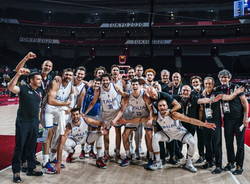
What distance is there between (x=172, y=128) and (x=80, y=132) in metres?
1.87

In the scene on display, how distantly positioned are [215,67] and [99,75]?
2289 cm

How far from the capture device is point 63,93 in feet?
16.3

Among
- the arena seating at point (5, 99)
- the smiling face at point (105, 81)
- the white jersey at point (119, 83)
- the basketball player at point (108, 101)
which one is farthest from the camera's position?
the arena seating at point (5, 99)

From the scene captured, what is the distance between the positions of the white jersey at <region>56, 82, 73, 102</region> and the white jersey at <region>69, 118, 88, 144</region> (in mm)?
565

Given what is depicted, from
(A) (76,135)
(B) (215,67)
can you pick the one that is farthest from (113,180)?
(B) (215,67)

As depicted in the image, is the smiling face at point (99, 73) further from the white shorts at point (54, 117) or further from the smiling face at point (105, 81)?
the white shorts at point (54, 117)

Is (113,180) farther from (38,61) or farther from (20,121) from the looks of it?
(38,61)

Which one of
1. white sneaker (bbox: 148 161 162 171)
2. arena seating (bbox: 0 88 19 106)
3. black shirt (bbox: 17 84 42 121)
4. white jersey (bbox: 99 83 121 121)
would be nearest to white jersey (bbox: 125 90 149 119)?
white jersey (bbox: 99 83 121 121)

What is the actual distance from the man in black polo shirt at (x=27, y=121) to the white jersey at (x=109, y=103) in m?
1.37

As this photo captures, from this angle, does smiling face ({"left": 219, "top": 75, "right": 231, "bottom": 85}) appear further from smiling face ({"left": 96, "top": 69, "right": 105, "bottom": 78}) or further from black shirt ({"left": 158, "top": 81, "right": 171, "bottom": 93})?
smiling face ({"left": 96, "top": 69, "right": 105, "bottom": 78})

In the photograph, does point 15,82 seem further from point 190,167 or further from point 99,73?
point 190,167

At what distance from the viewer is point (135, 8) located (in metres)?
29.8

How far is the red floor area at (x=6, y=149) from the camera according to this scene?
5094 mm

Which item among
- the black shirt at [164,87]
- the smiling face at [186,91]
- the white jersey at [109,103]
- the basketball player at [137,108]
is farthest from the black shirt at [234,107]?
the white jersey at [109,103]
